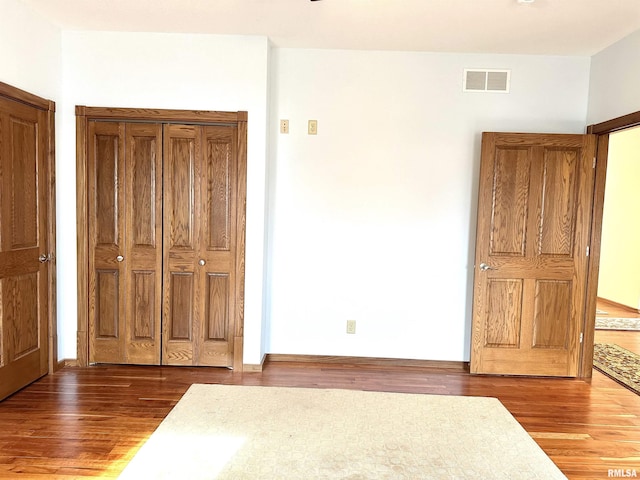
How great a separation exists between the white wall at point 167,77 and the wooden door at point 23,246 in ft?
0.89

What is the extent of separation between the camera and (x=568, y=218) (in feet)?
12.4

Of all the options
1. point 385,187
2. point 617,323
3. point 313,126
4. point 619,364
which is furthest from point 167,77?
point 617,323

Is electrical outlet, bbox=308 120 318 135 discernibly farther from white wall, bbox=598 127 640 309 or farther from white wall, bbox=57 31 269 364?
white wall, bbox=598 127 640 309

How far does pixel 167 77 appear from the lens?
363 centimetres

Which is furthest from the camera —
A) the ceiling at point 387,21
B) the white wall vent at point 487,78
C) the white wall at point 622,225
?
the white wall at point 622,225

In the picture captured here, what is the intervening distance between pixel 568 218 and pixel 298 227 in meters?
2.29

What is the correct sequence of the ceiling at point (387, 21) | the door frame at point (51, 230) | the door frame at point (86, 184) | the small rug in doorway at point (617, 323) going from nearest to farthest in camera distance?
1. the ceiling at point (387, 21)
2. the door frame at point (51, 230)
3. the door frame at point (86, 184)
4. the small rug in doorway at point (617, 323)

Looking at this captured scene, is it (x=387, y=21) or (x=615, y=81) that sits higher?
(x=387, y=21)

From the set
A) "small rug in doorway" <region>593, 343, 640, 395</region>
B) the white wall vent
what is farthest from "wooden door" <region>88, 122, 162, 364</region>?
"small rug in doorway" <region>593, 343, 640, 395</region>

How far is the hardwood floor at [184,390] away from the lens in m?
2.46

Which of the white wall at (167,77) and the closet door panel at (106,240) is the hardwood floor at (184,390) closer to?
the closet door panel at (106,240)

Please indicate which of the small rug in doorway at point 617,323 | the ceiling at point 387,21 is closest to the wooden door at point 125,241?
the ceiling at point 387,21

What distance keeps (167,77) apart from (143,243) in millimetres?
1364

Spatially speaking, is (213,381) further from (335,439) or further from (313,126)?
(313,126)
